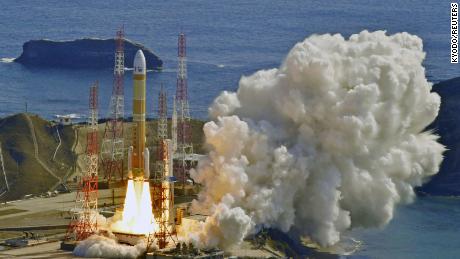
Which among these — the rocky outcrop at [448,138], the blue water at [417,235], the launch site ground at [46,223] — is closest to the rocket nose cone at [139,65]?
the launch site ground at [46,223]

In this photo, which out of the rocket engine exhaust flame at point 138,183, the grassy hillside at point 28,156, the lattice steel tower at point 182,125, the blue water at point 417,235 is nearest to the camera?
the rocket engine exhaust flame at point 138,183

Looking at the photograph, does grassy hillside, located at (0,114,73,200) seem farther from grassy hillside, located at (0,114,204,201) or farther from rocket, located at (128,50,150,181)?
rocket, located at (128,50,150,181)

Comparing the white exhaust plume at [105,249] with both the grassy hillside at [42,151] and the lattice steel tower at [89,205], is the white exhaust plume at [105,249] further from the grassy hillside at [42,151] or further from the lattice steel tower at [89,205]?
the grassy hillside at [42,151]

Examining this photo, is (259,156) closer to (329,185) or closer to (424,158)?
(329,185)

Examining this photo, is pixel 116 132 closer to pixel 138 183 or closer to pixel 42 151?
pixel 42 151

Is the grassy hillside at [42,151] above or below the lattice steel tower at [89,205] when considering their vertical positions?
above

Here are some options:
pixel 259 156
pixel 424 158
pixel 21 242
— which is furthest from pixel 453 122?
pixel 21 242

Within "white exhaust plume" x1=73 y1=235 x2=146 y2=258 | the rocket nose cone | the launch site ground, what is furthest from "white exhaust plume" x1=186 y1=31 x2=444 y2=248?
the rocket nose cone
